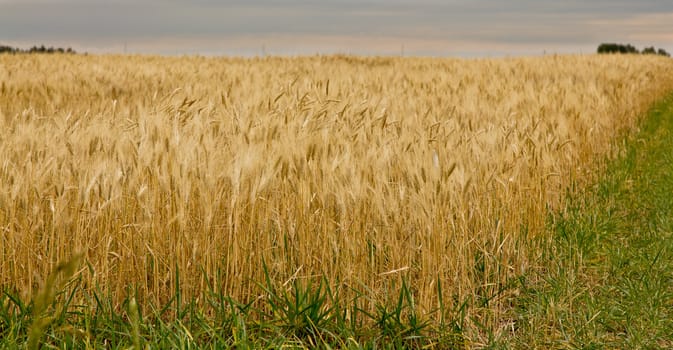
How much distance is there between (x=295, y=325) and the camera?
2.50 meters

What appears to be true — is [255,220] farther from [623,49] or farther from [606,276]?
[623,49]

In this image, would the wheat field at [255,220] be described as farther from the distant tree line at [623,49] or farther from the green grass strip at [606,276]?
the distant tree line at [623,49]

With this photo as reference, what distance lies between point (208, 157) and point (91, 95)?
247 inches

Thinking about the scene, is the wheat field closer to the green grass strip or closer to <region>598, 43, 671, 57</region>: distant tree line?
the green grass strip

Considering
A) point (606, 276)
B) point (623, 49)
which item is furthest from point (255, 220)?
point (623, 49)

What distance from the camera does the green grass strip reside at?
108 inches

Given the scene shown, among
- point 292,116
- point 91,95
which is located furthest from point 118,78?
point 292,116

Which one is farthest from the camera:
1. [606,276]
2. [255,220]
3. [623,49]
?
[623,49]

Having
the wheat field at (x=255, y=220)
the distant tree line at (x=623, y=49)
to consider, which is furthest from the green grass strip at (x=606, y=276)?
the distant tree line at (x=623, y=49)

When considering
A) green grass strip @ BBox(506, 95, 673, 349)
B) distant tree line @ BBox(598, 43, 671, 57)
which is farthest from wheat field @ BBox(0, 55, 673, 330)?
distant tree line @ BBox(598, 43, 671, 57)

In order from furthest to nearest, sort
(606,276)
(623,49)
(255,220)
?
(623,49) < (606,276) < (255,220)

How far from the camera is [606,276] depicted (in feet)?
11.0

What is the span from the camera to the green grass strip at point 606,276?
2744 millimetres

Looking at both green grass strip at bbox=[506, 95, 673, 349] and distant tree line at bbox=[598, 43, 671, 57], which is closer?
green grass strip at bbox=[506, 95, 673, 349]
